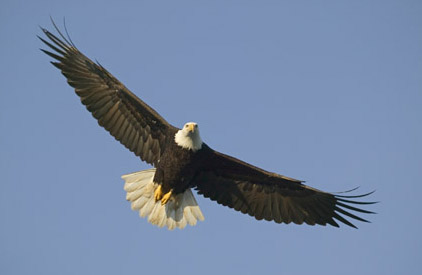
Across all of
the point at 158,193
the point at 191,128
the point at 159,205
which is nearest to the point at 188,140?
the point at 191,128

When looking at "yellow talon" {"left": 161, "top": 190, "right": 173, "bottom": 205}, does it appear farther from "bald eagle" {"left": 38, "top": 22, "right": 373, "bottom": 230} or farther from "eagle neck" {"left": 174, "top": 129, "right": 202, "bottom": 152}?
"eagle neck" {"left": 174, "top": 129, "right": 202, "bottom": 152}

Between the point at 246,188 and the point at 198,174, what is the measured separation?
839 mm

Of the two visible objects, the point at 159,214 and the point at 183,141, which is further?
the point at 159,214

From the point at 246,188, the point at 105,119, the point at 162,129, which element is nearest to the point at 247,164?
the point at 246,188

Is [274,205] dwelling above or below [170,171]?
above

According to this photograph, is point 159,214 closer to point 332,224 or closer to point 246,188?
point 246,188

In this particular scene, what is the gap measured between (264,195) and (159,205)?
174 centimetres

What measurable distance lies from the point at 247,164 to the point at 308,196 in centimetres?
118

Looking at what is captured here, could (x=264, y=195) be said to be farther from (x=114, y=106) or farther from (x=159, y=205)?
(x=114, y=106)

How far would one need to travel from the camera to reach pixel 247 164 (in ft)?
40.3

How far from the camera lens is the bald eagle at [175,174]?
12055 mm

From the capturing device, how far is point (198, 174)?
1241cm

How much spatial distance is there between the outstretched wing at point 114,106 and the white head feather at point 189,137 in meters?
0.30

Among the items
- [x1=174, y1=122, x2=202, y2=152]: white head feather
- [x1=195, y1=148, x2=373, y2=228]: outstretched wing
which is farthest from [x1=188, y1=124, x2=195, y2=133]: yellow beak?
[x1=195, y1=148, x2=373, y2=228]: outstretched wing
